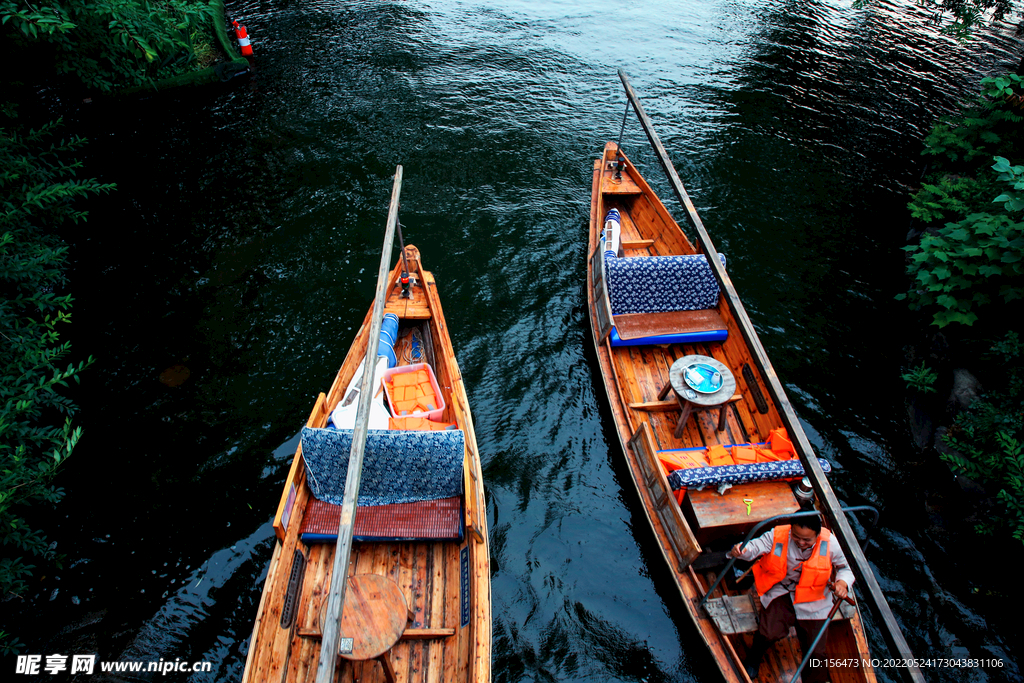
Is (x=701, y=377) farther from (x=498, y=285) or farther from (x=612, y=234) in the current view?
(x=498, y=285)

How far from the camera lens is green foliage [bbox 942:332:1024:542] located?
737 cm

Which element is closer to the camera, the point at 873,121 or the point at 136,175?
the point at 136,175

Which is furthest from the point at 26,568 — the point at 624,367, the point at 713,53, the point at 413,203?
the point at 713,53

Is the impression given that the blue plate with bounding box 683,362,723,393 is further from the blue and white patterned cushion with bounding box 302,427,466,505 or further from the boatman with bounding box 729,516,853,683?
the blue and white patterned cushion with bounding box 302,427,466,505

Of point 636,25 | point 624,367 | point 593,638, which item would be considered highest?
point 636,25

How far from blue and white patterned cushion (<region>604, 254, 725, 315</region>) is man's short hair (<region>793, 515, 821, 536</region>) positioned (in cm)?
421

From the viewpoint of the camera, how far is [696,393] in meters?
7.61

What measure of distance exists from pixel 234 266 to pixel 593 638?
1042 cm

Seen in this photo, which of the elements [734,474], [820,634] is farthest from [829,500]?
[734,474]

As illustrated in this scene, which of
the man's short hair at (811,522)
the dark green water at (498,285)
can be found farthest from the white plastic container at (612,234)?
the man's short hair at (811,522)

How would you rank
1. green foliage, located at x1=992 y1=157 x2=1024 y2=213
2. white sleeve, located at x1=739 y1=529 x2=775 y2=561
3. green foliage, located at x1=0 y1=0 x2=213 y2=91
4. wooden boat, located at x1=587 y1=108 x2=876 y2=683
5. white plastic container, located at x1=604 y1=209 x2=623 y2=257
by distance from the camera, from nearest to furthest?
white sleeve, located at x1=739 y1=529 x2=775 y2=561, wooden boat, located at x1=587 y1=108 x2=876 y2=683, green foliage, located at x1=0 y1=0 x2=213 y2=91, green foliage, located at x1=992 y1=157 x2=1024 y2=213, white plastic container, located at x1=604 y1=209 x2=623 y2=257

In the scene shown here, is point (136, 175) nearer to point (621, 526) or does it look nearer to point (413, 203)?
point (413, 203)

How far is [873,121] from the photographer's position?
16750mm

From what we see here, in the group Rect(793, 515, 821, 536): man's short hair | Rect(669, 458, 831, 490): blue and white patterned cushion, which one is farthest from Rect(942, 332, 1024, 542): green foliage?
Rect(793, 515, 821, 536): man's short hair
